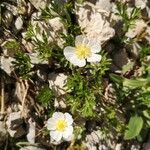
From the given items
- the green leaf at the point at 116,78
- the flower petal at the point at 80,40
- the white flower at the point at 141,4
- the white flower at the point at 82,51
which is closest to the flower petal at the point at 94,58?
the white flower at the point at 82,51

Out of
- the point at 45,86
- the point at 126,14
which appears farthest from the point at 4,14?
the point at 126,14

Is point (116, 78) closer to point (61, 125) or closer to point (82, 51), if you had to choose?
point (82, 51)

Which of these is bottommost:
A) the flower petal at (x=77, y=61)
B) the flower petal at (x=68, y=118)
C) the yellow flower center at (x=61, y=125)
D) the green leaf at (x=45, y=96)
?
the yellow flower center at (x=61, y=125)

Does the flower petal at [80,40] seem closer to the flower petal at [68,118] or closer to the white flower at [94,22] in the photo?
the white flower at [94,22]

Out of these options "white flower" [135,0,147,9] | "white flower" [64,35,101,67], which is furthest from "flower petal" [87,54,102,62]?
"white flower" [135,0,147,9]

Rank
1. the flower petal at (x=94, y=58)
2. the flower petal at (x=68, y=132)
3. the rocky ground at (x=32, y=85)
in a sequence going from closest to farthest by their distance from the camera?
the flower petal at (x=94, y=58)
the flower petal at (x=68, y=132)
the rocky ground at (x=32, y=85)

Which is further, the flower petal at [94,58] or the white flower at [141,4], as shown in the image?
the white flower at [141,4]

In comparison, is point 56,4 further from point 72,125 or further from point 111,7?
point 72,125
